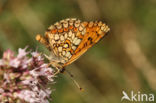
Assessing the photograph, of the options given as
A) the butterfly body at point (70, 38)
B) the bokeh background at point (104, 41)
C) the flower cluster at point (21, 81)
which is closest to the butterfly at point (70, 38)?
the butterfly body at point (70, 38)

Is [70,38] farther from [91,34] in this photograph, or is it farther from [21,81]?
[21,81]

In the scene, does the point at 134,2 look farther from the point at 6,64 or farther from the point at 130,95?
the point at 6,64

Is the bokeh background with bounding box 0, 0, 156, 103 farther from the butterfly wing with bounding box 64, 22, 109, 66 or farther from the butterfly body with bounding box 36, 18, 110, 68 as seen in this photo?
the butterfly wing with bounding box 64, 22, 109, 66

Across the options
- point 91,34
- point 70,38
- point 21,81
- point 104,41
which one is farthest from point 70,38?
point 104,41

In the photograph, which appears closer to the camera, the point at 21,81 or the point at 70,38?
the point at 21,81

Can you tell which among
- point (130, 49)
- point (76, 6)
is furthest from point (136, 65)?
point (76, 6)

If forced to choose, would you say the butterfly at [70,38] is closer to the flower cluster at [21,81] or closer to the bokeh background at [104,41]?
the flower cluster at [21,81]

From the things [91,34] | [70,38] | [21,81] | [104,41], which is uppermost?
[104,41]
